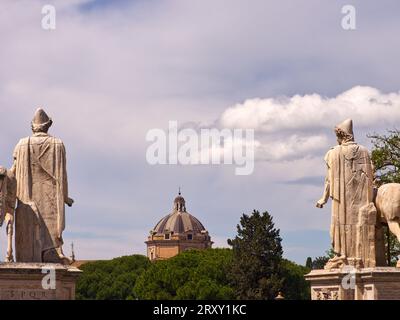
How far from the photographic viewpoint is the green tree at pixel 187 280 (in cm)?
8188

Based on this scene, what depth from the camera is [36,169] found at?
1011 inches

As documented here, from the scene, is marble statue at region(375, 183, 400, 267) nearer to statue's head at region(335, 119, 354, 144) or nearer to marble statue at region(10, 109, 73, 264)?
statue's head at region(335, 119, 354, 144)

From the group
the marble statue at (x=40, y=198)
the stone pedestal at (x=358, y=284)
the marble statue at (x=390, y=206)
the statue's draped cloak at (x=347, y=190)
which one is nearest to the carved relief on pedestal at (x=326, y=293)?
the stone pedestal at (x=358, y=284)

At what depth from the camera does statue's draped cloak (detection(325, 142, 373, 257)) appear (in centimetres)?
2712

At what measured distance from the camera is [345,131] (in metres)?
27.6

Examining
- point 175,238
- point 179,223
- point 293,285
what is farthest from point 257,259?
point 179,223

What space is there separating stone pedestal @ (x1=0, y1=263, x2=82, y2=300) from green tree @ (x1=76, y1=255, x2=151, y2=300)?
82095 mm

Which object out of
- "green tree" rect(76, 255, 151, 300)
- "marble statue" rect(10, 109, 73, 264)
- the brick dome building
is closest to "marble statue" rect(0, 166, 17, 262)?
"marble statue" rect(10, 109, 73, 264)
